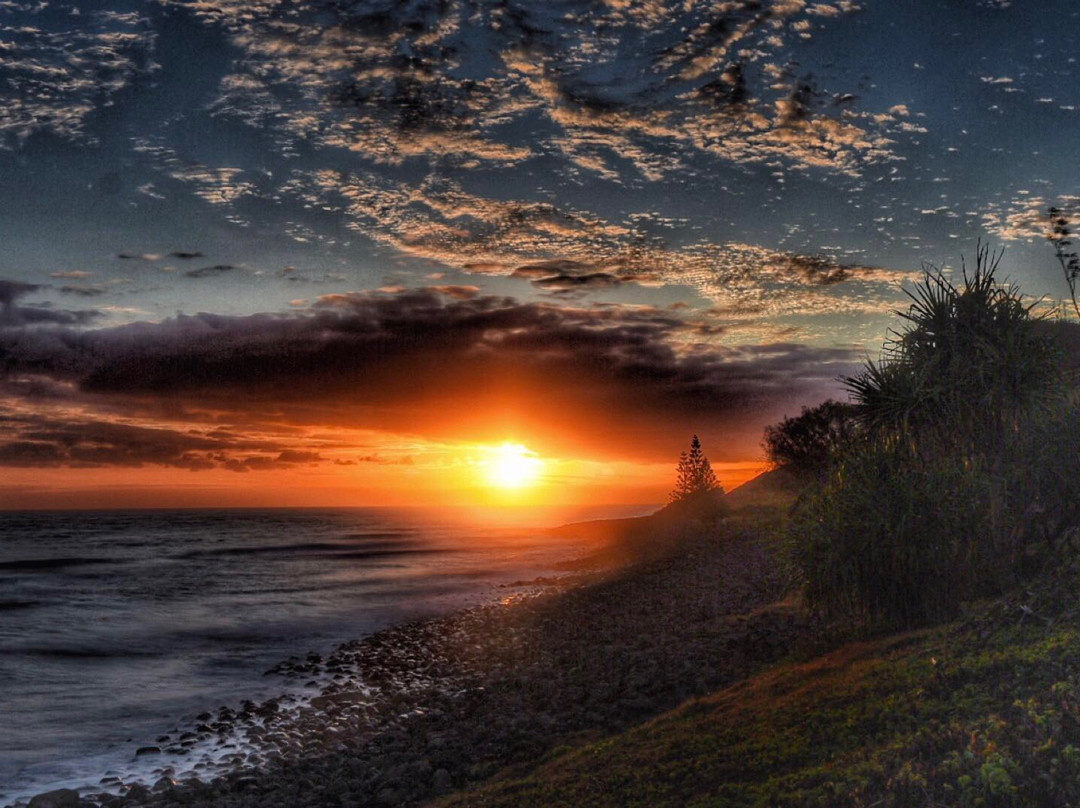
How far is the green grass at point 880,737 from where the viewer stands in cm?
787

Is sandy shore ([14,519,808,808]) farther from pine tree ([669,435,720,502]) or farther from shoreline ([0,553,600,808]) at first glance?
pine tree ([669,435,720,502])

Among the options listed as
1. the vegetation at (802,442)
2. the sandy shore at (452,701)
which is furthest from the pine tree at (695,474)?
the sandy shore at (452,701)

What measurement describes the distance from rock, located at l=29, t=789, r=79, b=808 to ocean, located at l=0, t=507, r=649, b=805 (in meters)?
1.24

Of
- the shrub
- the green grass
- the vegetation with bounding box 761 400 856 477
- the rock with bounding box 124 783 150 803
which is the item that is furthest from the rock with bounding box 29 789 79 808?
the vegetation with bounding box 761 400 856 477

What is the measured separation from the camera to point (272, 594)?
4953 cm

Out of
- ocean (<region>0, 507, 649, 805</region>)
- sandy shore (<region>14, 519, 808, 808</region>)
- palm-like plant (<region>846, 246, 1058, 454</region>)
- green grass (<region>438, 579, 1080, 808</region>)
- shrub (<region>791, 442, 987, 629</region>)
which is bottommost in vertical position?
ocean (<region>0, 507, 649, 805</region>)

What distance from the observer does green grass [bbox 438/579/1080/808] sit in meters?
7.87

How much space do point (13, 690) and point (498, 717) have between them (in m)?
19.6

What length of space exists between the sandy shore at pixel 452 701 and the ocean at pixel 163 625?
2.15m

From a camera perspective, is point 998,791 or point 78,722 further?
point 78,722

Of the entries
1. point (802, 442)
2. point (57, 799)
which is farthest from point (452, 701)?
point (802, 442)

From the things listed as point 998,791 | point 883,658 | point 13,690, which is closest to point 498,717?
point 883,658

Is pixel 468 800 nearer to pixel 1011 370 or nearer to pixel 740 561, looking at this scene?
pixel 1011 370

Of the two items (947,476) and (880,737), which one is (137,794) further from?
(947,476)
